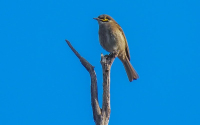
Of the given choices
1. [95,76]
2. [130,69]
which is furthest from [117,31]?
[95,76]

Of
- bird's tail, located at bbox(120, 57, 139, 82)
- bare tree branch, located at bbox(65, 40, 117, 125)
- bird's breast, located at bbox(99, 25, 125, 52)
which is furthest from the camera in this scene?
bird's tail, located at bbox(120, 57, 139, 82)

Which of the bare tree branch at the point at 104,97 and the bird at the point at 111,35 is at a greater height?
the bird at the point at 111,35

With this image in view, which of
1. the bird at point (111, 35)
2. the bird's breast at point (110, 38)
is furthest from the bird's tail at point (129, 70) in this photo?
the bird's breast at point (110, 38)

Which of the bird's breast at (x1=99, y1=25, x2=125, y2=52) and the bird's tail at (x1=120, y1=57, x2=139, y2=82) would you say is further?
the bird's tail at (x1=120, y1=57, x2=139, y2=82)

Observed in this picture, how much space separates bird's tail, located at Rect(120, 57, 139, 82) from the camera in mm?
11492

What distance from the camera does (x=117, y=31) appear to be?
36.3 ft

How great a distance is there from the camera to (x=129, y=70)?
1158cm

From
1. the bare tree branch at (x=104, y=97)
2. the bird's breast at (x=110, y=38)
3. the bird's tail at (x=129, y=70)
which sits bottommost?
the bare tree branch at (x=104, y=97)

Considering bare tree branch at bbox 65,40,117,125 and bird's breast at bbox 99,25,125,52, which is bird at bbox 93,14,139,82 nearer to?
bird's breast at bbox 99,25,125,52

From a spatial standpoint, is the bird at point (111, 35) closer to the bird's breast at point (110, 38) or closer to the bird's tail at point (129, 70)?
the bird's breast at point (110, 38)

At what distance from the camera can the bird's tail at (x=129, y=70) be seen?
11492 mm

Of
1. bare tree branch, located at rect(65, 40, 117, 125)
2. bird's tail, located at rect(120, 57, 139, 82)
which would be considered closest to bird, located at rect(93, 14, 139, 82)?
bird's tail, located at rect(120, 57, 139, 82)

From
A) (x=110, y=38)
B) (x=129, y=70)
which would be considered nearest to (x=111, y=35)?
(x=110, y=38)

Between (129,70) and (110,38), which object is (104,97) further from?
(129,70)
